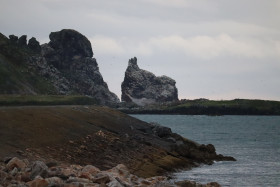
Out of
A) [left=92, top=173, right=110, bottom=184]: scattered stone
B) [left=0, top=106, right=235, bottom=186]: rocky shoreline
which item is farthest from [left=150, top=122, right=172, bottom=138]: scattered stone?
[left=92, top=173, right=110, bottom=184]: scattered stone

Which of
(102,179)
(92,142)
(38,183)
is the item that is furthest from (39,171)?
(92,142)

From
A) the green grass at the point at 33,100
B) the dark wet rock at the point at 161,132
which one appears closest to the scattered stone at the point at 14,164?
the dark wet rock at the point at 161,132

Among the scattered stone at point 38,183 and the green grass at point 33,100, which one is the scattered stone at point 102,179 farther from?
the green grass at point 33,100

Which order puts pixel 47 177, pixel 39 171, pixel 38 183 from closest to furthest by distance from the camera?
pixel 38 183 < pixel 47 177 < pixel 39 171

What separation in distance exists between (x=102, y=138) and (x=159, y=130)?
19.2 m

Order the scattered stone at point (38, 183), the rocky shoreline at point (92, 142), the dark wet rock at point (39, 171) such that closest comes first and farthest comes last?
the scattered stone at point (38, 183), the dark wet rock at point (39, 171), the rocky shoreline at point (92, 142)

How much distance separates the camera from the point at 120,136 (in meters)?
55.2

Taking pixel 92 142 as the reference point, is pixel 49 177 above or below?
below

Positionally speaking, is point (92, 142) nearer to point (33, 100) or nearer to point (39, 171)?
point (39, 171)

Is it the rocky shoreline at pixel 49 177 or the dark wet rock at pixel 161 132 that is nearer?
the rocky shoreline at pixel 49 177

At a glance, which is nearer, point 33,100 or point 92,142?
point 92,142

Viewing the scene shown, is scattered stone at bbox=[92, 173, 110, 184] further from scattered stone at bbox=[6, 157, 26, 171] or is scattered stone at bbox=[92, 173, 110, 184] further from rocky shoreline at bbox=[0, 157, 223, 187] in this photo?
scattered stone at bbox=[6, 157, 26, 171]

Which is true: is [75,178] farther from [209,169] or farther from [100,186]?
[209,169]

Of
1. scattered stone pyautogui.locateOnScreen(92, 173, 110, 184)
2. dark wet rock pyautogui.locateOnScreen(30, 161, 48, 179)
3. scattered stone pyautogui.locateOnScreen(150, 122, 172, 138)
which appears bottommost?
→ scattered stone pyautogui.locateOnScreen(92, 173, 110, 184)
